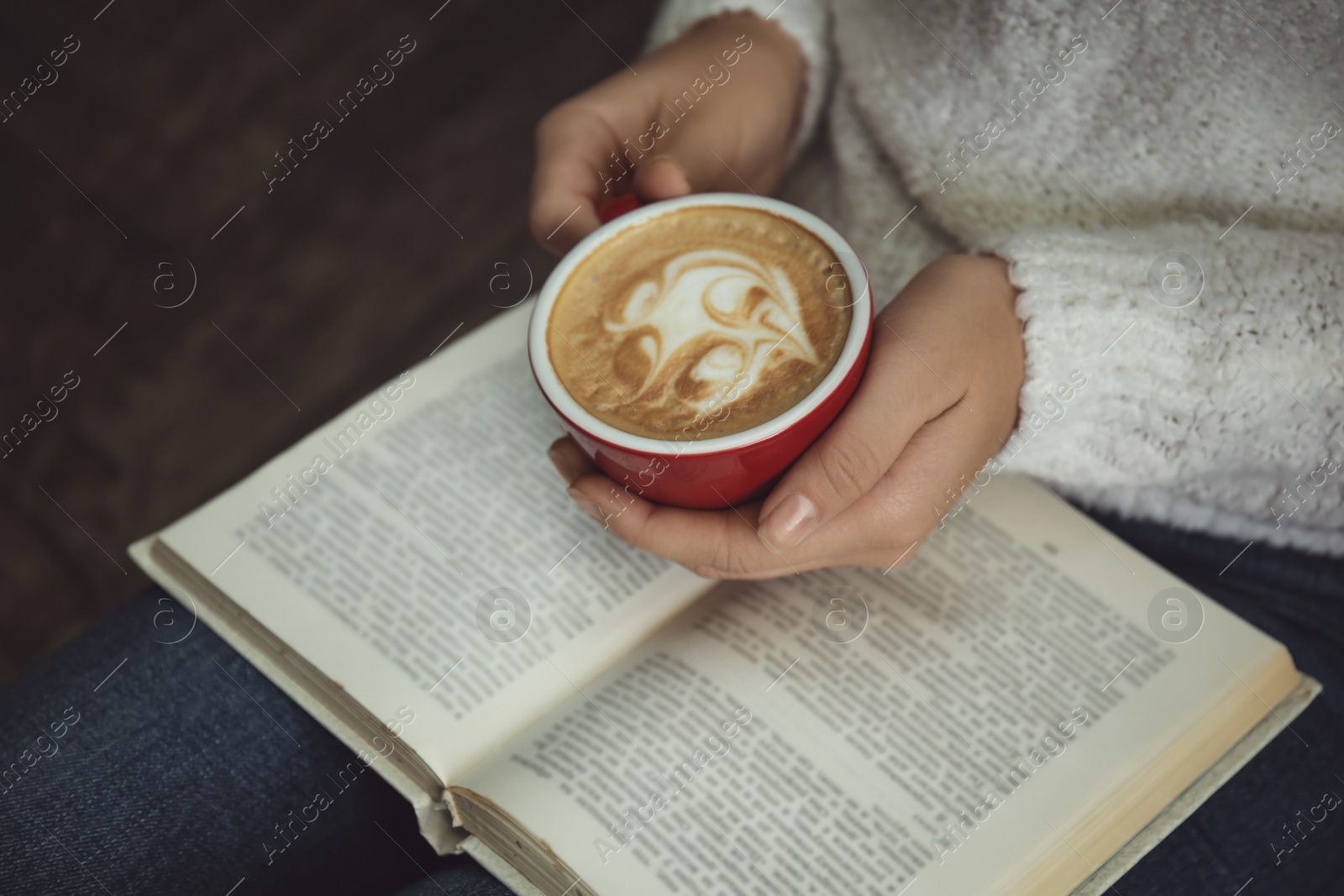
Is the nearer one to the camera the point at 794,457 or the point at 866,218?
the point at 794,457

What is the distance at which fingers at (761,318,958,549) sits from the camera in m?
0.73

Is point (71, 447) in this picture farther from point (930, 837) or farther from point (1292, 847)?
point (1292, 847)

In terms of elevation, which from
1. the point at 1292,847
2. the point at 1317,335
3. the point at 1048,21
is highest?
the point at 1048,21

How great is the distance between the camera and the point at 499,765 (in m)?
0.81

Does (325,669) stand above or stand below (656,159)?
below

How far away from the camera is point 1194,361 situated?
2.52ft

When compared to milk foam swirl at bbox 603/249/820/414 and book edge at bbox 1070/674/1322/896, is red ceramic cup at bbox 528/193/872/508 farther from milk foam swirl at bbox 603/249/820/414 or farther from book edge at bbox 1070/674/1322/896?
book edge at bbox 1070/674/1322/896

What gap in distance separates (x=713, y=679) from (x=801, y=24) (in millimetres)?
647

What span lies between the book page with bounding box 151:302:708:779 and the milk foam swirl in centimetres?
23

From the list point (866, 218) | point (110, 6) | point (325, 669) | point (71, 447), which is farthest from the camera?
point (110, 6)

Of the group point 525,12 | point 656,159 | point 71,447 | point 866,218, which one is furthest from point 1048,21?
point 71,447

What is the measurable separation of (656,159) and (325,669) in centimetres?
52

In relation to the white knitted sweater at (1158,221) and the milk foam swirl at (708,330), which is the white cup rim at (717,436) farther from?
the white knitted sweater at (1158,221)

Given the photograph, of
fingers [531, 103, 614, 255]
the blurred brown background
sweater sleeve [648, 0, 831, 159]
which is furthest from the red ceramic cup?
the blurred brown background
